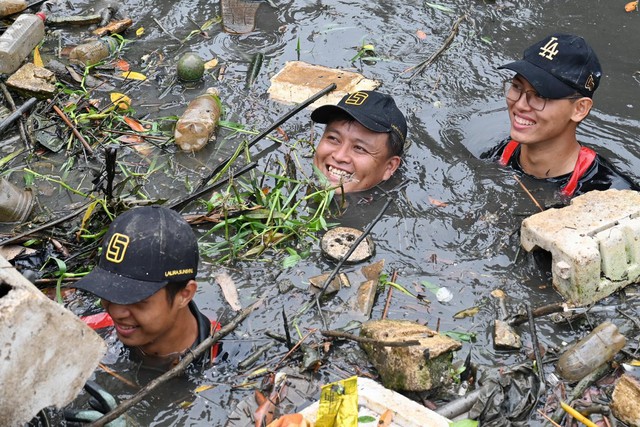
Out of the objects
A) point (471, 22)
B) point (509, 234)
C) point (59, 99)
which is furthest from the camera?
point (471, 22)

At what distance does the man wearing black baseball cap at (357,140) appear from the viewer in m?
6.55

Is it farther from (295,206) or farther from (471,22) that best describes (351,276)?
(471,22)

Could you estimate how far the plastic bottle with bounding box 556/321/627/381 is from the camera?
4723 mm

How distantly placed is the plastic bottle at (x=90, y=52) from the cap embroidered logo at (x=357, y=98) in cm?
292

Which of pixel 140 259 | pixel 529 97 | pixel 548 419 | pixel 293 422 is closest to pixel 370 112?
pixel 529 97

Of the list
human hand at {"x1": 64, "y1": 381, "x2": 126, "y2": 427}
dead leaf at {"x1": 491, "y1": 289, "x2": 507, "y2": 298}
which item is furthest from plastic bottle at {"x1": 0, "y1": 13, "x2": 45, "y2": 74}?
dead leaf at {"x1": 491, "y1": 289, "x2": 507, "y2": 298}

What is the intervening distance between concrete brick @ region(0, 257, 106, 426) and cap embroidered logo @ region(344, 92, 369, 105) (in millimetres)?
3746

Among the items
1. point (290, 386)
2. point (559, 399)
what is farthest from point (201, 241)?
point (559, 399)

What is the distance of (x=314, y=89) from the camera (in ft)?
25.2

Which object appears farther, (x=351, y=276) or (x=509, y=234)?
(x=509, y=234)

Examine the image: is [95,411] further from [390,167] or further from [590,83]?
[590,83]

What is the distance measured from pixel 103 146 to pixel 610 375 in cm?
446

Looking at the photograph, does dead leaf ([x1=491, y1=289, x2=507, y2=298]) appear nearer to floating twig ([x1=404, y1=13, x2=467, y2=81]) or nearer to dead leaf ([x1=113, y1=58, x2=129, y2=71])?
floating twig ([x1=404, y1=13, x2=467, y2=81])

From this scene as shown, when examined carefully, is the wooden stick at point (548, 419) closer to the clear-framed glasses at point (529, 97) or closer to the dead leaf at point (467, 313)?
the dead leaf at point (467, 313)
